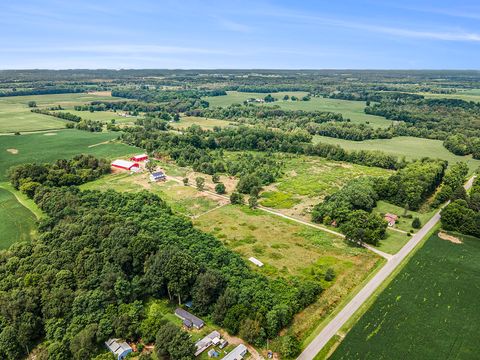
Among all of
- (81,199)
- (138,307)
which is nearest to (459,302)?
(138,307)

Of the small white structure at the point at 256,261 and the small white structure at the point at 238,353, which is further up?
the small white structure at the point at 256,261

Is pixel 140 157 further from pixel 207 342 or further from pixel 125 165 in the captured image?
pixel 207 342

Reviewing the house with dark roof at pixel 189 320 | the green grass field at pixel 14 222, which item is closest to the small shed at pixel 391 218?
the house with dark roof at pixel 189 320

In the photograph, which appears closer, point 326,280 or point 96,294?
point 96,294

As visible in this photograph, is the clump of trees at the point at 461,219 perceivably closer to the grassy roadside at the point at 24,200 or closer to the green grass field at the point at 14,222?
the green grass field at the point at 14,222

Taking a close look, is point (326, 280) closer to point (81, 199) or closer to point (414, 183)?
point (414, 183)

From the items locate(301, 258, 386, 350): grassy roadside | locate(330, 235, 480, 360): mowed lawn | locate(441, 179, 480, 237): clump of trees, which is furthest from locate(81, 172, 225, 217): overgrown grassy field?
locate(441, 179, 480, 237): clump of trees

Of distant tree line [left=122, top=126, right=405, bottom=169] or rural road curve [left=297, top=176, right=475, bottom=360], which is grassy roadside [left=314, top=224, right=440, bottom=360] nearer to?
rural road curve [left=297, top=176, right=475, bottom=360]
